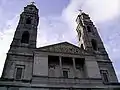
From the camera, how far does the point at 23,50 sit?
20688mm

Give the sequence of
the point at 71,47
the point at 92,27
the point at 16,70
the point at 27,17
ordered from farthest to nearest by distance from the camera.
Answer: the point at 92,27, the point at 27,17, the point at 71,47, the point at 16,70

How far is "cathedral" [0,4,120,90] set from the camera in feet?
56.5

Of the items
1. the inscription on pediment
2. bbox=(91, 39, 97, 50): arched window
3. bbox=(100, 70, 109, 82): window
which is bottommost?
bbox=(100, 70, 109, 82): window

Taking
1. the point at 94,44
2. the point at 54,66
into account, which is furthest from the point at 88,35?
the point at 54,66

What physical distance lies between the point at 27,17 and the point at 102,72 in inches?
591

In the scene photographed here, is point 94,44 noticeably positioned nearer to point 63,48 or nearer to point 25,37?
point 63,48

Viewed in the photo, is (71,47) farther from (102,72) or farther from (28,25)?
(28,25)

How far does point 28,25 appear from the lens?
24.9m

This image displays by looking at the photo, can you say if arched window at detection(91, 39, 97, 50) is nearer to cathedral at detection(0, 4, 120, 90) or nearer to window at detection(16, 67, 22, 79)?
cathedral at detection(0, 4, 120, 90)

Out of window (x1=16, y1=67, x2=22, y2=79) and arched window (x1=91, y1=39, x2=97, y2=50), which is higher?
arched window (x1=91, y1=39, x2=97, y2=50)

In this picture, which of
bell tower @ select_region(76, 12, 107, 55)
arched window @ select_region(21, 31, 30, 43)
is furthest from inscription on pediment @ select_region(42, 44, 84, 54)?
arched window @ select_region(21, 31, 30, 43)

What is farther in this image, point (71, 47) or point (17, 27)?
point (17, 27)

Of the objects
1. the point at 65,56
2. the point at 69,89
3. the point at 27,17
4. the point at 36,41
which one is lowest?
the point at 69,89

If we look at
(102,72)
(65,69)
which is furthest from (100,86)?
(65,69)
